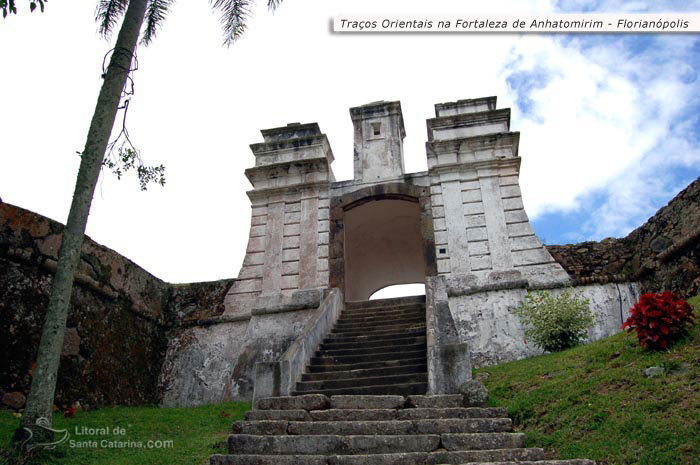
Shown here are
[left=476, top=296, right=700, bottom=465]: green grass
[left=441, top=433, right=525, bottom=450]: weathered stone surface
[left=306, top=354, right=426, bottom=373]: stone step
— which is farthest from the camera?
[left=306, top=354, right=426, bottom=373]: stone step

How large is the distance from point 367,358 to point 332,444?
8.49 feet

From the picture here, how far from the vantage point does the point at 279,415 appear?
18.7 feet

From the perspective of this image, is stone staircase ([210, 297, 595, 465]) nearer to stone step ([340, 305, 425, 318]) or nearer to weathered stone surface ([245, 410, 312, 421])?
weathered stone surface ([245, 410, 312, 421])

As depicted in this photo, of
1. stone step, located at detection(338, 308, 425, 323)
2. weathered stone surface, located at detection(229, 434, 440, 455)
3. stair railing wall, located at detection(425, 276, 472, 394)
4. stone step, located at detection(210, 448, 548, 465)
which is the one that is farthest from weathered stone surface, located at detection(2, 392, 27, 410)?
stair railing wall, located at detection(425, 276, 472, 394)

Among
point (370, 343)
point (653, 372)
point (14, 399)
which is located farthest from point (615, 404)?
point (14, 399)

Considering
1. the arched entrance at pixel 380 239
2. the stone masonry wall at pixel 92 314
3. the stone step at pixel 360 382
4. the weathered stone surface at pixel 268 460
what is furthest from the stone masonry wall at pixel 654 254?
the stone masonry wall at pixel 92 314

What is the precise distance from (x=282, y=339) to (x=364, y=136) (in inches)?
190

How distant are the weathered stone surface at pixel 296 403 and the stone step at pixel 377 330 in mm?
2494

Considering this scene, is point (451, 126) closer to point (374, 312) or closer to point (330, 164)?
point (330, 164)

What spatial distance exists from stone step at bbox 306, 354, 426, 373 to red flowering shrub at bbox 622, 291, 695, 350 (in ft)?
8.77

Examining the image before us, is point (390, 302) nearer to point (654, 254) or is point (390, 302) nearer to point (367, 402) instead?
point (367, 402)

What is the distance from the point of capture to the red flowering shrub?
5.31 metres

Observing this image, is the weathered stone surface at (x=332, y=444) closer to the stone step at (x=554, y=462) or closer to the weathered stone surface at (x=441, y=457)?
the weathered stone surface at (x=441, y=457)

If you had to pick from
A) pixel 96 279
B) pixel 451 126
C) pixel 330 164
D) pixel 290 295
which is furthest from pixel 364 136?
pixel 96 279
